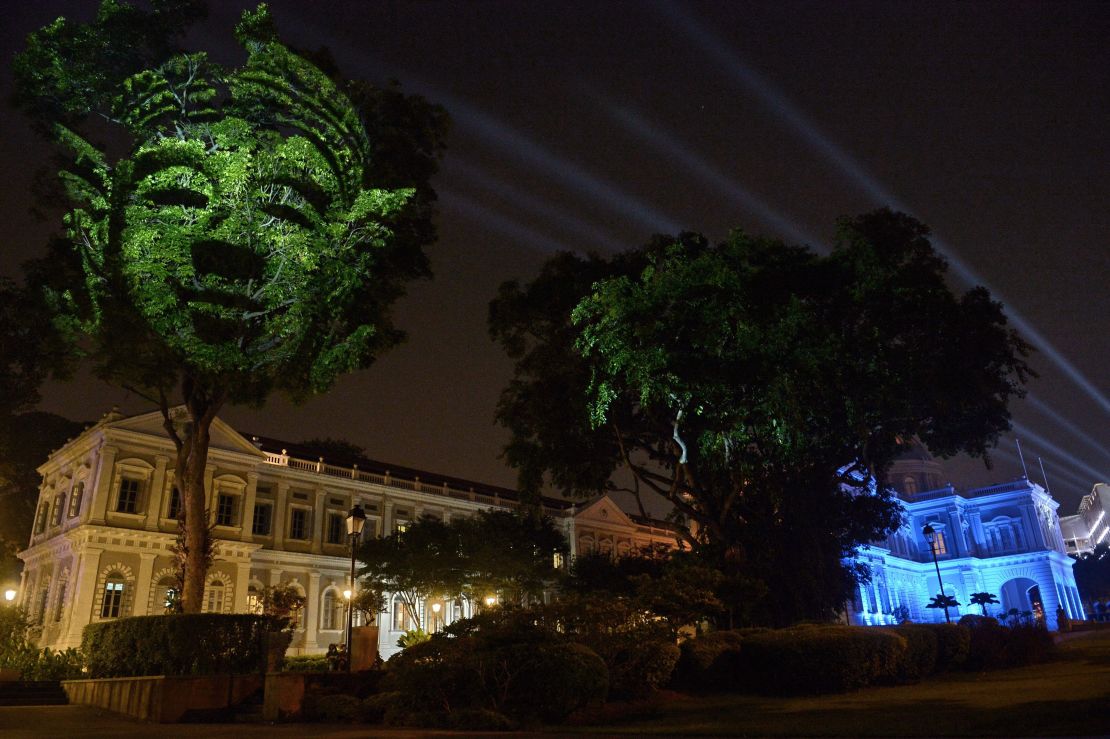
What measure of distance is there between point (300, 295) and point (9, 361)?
1008 cm

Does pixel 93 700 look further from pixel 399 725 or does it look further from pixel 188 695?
pixel 399 725

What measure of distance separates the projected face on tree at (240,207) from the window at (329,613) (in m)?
29.8

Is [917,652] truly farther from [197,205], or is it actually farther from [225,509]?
[225,509]

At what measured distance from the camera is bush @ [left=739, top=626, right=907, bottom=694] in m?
16.8

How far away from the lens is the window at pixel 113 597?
115ft

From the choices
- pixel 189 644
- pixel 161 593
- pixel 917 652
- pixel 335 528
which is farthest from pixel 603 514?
pixel 189 644

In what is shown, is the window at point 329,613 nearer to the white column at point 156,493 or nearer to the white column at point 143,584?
the white column at point 143,584

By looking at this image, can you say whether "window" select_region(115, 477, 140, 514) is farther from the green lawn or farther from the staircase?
the green lawn

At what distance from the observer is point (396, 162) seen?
21219mm

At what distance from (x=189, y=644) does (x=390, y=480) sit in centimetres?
3442

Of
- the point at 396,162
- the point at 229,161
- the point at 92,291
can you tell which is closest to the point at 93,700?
the point at 92,291

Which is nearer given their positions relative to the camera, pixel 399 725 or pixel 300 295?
pixel 399 725

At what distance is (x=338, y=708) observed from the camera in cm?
1387

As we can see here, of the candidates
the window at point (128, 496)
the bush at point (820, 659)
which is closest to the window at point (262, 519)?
the window at point (128, 496)
